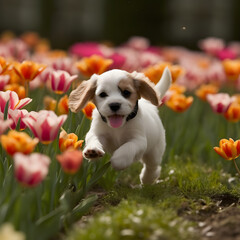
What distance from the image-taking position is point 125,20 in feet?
42.9

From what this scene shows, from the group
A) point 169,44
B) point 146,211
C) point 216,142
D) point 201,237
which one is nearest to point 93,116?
point 146,211

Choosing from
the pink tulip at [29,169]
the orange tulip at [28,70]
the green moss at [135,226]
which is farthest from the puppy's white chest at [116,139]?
the pink tulip at [29,169]

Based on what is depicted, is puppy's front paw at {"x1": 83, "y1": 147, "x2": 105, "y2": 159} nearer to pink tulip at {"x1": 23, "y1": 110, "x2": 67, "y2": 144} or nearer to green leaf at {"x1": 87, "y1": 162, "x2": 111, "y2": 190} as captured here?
pink tulip at {"x1": 23, "y1": 110, "x2": 67, "y2": 144}

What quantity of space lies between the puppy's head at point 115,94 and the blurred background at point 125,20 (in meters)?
9.71

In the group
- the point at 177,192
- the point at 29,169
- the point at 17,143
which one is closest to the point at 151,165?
the point at 177,192

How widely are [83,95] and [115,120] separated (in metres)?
0.24

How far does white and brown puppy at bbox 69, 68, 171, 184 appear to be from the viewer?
271 cm

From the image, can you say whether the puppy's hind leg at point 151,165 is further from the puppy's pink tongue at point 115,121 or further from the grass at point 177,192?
the puppy's pink tongue at point 115,121

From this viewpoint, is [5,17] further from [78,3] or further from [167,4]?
[167,4]

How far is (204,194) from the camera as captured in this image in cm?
328

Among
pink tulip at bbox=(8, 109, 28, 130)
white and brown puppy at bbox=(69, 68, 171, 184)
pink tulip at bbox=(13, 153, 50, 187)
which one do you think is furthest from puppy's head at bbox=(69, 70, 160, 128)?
pink tulip at bbox=(13, 153, 50, 187)

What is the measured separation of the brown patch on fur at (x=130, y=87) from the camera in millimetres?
2775

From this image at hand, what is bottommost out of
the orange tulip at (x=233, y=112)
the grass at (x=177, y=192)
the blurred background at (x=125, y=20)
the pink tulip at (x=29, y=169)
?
the blurred background at (x=125, y=20)

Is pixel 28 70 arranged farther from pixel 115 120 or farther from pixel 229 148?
pixel 229 148
